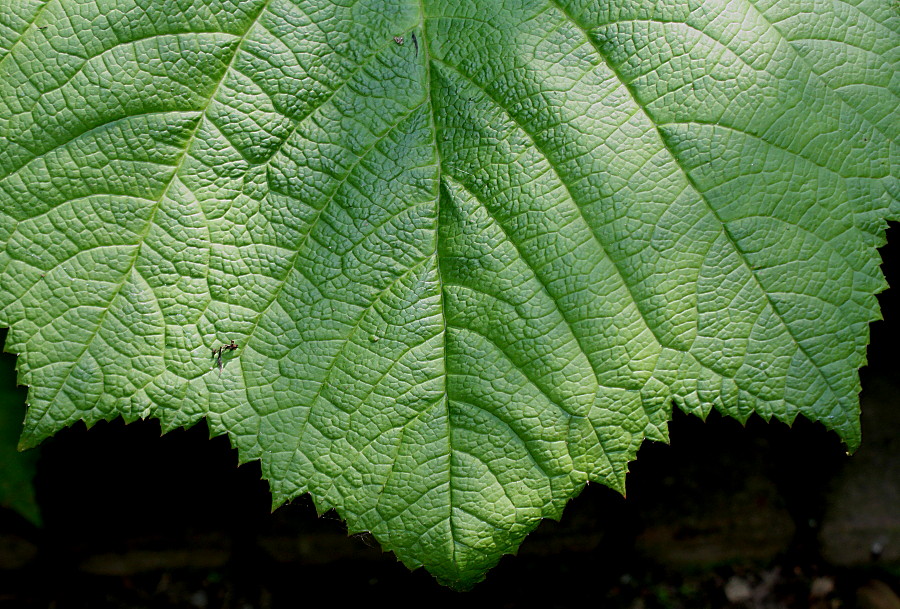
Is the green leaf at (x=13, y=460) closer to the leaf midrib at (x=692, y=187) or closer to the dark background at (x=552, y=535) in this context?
the dark background at (x=552, y=535)

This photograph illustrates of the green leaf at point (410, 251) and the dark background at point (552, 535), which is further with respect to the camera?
the dark background at point (552, 535)

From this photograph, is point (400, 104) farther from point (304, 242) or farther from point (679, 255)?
point (679, 255)

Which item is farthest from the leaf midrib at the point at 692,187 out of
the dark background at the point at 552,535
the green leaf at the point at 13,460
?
the green leaf at the point at 13,460

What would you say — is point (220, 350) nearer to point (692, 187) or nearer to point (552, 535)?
point (692, 187)

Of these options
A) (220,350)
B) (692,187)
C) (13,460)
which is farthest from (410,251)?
(13,460)

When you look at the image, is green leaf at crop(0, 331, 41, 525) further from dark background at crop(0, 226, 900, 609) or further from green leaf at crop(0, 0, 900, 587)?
green leaf at crop(0, 0, 900, 587)

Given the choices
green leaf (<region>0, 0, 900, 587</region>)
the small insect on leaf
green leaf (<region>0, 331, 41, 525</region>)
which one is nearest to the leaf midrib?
green leaf (<region>0, 0, 900, 587</region>)
